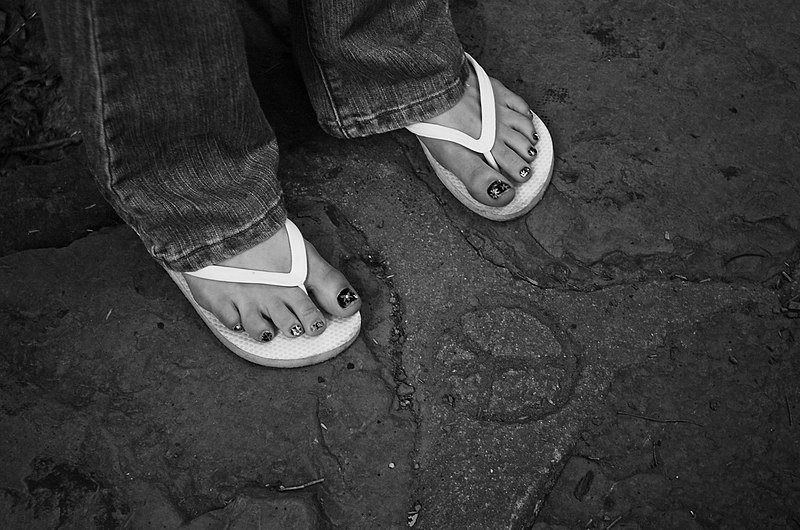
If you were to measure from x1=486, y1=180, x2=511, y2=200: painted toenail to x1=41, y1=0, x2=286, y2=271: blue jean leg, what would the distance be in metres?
0.43

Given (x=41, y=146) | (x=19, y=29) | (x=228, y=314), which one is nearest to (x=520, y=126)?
(x=228, y=314)

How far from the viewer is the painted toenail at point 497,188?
1.42 meters

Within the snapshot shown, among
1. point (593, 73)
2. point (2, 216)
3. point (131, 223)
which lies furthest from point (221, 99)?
point (593, 73)

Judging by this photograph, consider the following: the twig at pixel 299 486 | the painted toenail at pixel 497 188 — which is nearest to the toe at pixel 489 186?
the painted toenail at pixel 497 188

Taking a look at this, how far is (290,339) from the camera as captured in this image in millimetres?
1312

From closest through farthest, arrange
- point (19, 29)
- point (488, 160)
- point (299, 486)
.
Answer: point (299, 486) < point (488, 160) < point (19, 29)

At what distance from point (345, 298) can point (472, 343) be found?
10.5 inches

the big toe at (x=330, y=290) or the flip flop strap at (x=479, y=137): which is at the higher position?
the flip flop strap at (x=479, y=137)

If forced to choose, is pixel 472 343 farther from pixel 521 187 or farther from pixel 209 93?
pixel 209 93

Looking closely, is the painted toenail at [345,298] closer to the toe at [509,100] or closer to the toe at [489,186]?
the toe at [489,186]

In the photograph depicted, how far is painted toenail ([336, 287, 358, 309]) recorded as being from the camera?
4.32ft

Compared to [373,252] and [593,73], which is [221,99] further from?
[593,73]

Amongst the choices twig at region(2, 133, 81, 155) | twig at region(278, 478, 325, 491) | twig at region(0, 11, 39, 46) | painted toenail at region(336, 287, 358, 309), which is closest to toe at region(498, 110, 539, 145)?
painted toenail at region(336, 287, 358, 309)

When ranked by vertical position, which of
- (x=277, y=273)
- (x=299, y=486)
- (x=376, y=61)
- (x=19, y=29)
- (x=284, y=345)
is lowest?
(x=299, y=486)
